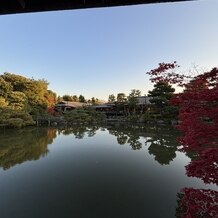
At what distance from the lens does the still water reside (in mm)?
3900

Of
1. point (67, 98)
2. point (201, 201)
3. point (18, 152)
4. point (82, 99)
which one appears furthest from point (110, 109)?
point (201, 201)

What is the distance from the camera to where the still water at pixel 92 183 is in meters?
3.90

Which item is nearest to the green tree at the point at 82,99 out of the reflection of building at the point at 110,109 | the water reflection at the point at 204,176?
the reflection of building at the point at 110,109

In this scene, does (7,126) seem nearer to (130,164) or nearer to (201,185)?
(130,164)

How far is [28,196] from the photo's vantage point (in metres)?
4.54

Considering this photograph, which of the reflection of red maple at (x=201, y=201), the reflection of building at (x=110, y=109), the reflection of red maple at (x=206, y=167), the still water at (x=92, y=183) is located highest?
the reflection of building at (x=110, y=109)

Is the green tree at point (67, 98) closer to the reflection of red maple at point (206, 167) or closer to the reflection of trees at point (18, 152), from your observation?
the reflection of trees at point (18, 152)

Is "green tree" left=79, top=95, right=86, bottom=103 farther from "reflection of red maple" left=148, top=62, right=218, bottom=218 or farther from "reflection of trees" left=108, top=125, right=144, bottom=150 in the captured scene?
"reflection of red maple" left=148, top=62, right=218, bottom=218

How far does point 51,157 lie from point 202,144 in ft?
21.4

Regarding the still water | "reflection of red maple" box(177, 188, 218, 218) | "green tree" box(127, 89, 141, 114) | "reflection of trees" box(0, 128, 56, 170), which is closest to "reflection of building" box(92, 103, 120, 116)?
"green tree" box(127, 89, 141, 114)

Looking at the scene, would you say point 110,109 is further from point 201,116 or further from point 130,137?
point 201,116

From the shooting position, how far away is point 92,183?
532cm

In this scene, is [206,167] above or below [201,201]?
above

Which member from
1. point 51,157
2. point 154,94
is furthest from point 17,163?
point 154,94
